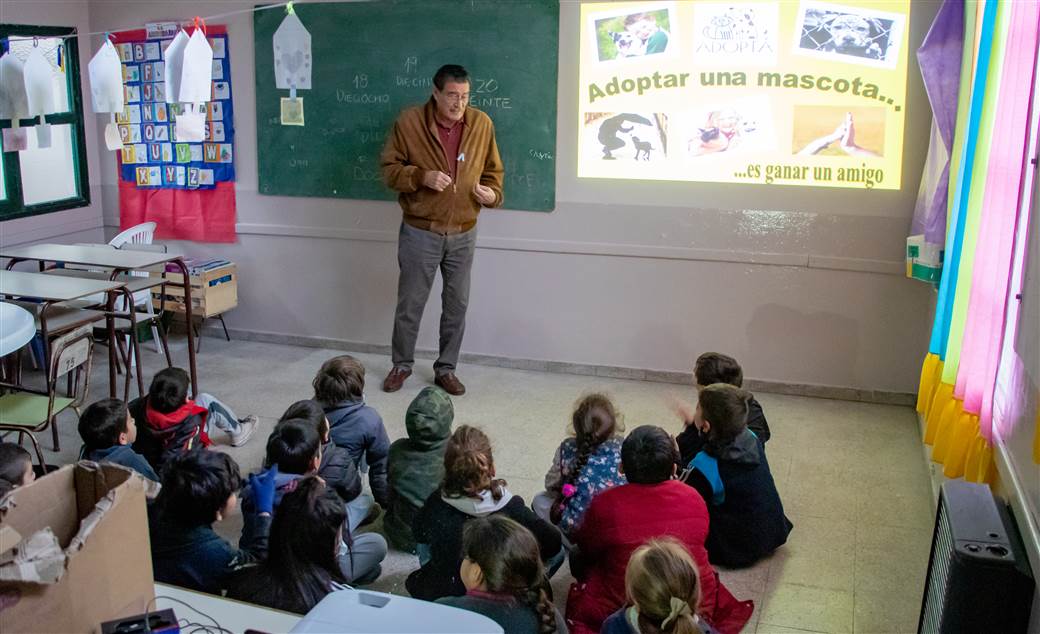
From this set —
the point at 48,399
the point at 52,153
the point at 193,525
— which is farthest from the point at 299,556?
the point at 52,153

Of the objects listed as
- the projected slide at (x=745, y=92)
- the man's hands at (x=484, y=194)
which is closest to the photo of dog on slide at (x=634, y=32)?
the projected slide at (x=745, y=92)

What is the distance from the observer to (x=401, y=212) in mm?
5578

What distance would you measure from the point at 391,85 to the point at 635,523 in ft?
11.2

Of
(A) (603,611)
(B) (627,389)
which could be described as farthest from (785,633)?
(B) (627,389)

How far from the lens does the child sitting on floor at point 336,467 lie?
3.15 meters

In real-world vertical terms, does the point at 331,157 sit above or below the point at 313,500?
above

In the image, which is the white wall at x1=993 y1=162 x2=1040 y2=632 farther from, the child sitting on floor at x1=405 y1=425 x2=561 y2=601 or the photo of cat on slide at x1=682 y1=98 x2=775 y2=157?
the photo of cat on slide at x1=682 y1=98 x2=775 y2=157

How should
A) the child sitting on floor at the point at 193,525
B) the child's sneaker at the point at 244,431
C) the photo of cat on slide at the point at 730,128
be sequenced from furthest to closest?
the photo of cat on slide at the point at 730,128, the child's sneaker at the point at 244,431, the child sitting on floor at the point at 193,525

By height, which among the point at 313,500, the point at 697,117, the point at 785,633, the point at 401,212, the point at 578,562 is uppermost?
the point at 697,117

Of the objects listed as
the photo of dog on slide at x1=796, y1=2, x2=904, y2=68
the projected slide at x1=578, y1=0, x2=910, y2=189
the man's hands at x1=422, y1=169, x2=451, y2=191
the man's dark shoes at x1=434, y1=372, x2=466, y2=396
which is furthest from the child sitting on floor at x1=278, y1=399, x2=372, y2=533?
the photo of dog on slide at x1=796, y1=2, x2=904, y2=68

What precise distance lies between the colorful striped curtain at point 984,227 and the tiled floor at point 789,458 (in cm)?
41

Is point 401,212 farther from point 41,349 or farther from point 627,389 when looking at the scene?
point 41,349

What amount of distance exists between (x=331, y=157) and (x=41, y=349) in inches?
72.8

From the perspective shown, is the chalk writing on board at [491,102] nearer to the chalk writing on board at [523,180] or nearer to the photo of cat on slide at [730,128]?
the chalk writing on board at [523,180]
